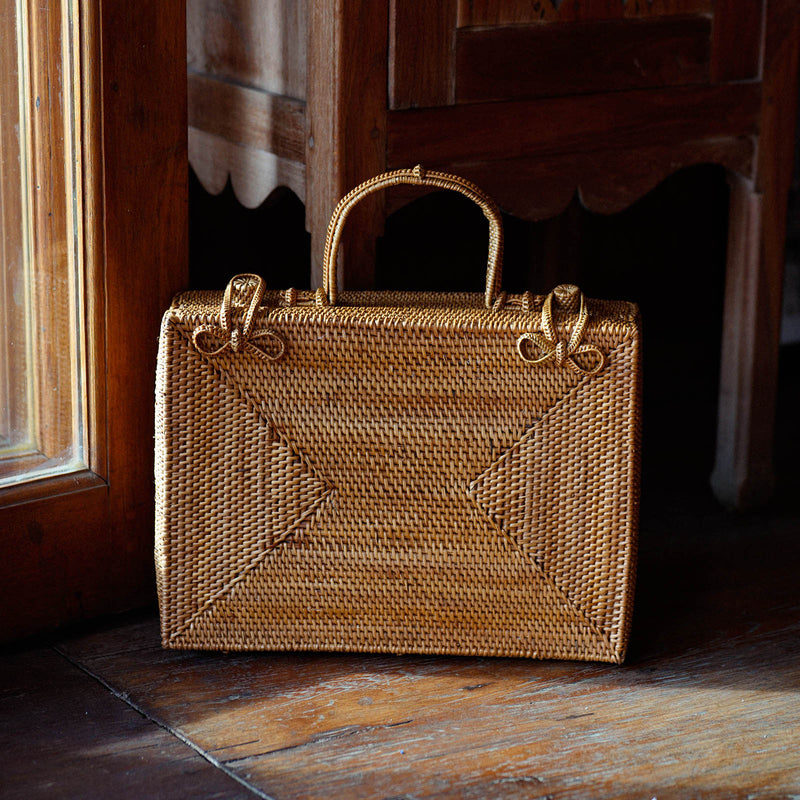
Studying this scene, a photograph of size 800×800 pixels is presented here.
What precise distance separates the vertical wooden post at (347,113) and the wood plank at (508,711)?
465 mm

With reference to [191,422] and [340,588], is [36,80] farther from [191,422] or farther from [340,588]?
[340,588]

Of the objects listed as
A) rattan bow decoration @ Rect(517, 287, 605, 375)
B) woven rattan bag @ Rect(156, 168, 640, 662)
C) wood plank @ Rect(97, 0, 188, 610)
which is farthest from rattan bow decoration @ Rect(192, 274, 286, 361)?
rattan bow decoration @ Rect(517, 287, 605, 375)

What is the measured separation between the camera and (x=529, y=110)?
139 centimetres

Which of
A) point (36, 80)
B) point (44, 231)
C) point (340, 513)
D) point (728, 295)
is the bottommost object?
point (340, 513)

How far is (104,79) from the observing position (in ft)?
4.00

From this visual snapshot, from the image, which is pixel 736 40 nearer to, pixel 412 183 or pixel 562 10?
pixel 562 10

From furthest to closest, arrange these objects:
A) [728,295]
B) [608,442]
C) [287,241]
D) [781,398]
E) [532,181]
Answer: [781,398]
[287,241]
[728,295]
[532,181]
[608,442]

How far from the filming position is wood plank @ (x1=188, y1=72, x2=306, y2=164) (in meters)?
1.36

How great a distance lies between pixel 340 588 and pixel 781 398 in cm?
134

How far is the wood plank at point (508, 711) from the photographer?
40.9 inches

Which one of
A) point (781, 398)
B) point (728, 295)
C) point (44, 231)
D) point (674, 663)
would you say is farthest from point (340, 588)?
point (781, 398)

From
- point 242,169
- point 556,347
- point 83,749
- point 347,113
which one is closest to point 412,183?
point 347,113

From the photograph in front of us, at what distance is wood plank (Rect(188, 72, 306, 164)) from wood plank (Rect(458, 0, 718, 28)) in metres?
0.23

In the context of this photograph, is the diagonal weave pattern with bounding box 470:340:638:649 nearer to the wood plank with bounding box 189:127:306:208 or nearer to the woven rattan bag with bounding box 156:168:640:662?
the woven rattan bag with bounding box 156:168:640:662
